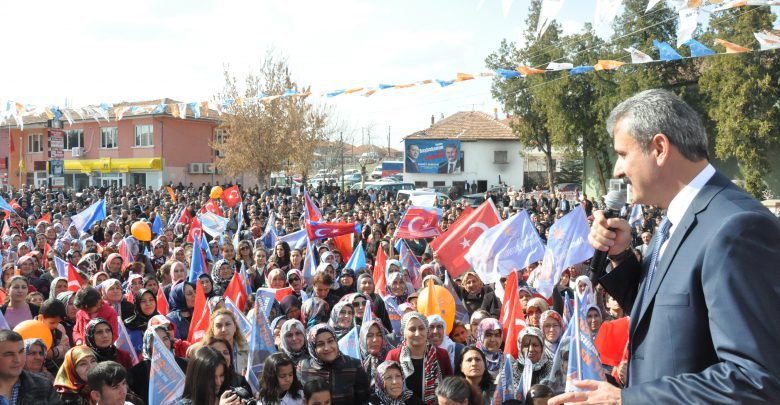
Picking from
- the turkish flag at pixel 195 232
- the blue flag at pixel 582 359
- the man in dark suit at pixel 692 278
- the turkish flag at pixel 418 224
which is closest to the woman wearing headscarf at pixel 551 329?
the blue flag at pixel 582 359

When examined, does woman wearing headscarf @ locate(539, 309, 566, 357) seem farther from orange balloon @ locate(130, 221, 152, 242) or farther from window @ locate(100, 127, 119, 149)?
window @ locate(100, 127, 119, 149)

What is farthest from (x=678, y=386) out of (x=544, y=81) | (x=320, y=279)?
(x=544, y=81)

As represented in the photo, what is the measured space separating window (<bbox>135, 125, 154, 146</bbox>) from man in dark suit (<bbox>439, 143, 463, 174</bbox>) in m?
21.2

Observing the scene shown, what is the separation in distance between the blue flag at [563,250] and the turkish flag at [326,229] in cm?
477

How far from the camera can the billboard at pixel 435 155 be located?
5312 centimetres

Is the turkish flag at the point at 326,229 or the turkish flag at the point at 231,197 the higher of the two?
the turkish flag at the point at 231,197

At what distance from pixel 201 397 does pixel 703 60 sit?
34.5 meters

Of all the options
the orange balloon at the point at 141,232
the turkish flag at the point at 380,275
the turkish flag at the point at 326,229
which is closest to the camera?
the turkish flag at the point at 380,275

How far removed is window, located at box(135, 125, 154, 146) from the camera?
157 feet

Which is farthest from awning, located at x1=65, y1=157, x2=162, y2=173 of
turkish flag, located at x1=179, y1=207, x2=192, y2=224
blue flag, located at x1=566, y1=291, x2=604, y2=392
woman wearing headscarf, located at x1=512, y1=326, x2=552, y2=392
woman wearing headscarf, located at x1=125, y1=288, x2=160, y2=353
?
blue flag, located at x1=566, y1=291, x2=604, y2=392

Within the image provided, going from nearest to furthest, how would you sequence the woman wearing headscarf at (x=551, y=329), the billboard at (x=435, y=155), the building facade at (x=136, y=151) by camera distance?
the woman wearing headscarf at (x=551, y=329)
the building facade at (x=136, y=151)
the billboard at (x=435, y=155)

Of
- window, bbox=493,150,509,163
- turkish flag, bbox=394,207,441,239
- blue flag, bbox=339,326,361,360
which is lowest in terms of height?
blue flag, bbox=339,326,361,360

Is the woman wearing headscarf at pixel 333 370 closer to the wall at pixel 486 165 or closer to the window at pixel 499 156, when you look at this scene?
the wall at pixel 486 165

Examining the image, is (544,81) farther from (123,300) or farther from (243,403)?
(243,403)
